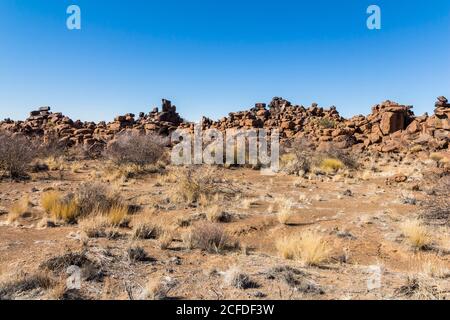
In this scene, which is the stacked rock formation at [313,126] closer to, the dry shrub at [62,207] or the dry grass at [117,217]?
the dry shrub at [62,207]

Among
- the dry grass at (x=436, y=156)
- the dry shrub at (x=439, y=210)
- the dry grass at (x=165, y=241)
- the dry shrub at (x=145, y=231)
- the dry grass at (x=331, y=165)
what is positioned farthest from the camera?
the dry grass at (x=436, y=156)

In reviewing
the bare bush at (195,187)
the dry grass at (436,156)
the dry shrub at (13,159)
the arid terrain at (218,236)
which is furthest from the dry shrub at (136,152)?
the dry grass at (436,156)

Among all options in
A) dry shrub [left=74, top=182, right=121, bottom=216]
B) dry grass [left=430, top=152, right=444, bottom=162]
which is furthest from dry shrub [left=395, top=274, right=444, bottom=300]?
dry grass [left=430, top=152, right=444, bottom=162]

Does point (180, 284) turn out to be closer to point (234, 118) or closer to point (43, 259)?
point (43, 259)

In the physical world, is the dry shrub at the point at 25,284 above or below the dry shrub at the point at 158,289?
above

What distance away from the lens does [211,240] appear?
22.3 ft

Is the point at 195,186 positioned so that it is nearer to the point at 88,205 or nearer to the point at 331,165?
the point at 88,205

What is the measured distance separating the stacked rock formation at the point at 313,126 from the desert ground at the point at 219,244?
1801 centimetres

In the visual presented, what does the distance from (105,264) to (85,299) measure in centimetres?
107

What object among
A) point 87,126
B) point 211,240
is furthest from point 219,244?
point 87,126

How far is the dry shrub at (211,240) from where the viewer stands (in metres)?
6.67

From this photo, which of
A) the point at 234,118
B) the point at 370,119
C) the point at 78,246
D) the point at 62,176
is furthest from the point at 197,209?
the point at 234,118

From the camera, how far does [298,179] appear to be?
1669cm

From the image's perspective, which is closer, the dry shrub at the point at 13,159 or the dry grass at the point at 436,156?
the dry shrub at the point at 13,159
